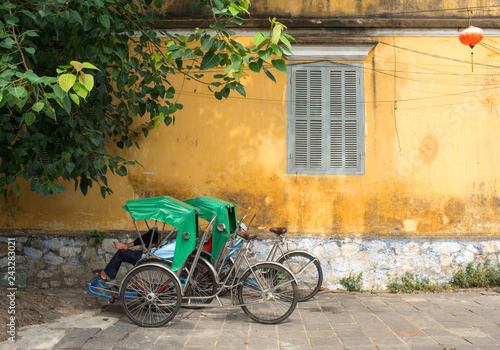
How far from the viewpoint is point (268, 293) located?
201 inches

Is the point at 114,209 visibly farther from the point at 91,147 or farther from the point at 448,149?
the point at 448,149

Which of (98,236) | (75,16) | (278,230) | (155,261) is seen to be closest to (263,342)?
(155,261)

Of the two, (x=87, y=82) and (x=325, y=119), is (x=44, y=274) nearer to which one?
(x=87, y=82)

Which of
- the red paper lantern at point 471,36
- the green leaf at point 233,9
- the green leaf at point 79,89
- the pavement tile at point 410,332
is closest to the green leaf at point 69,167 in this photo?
the green leaf at point 79,89

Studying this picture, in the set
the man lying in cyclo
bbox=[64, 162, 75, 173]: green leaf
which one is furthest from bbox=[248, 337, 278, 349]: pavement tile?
bbox=[64, 162, 75, 173]: green leaf

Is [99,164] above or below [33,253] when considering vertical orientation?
above

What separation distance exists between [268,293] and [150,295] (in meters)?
1.35

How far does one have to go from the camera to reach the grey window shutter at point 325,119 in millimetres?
7148

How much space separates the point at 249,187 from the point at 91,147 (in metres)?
2.55

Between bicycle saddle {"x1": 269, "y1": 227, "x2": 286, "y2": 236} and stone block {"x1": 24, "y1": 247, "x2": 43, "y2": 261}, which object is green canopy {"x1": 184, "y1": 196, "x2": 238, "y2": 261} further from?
stone block {"x1": 24, "y1": 247, "x2": 43, "y2": 261}

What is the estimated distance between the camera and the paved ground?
178 inches

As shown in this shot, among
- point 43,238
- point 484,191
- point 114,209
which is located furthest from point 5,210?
point 484,191

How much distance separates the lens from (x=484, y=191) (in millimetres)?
7098

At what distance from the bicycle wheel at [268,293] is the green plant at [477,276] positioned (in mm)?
3282
